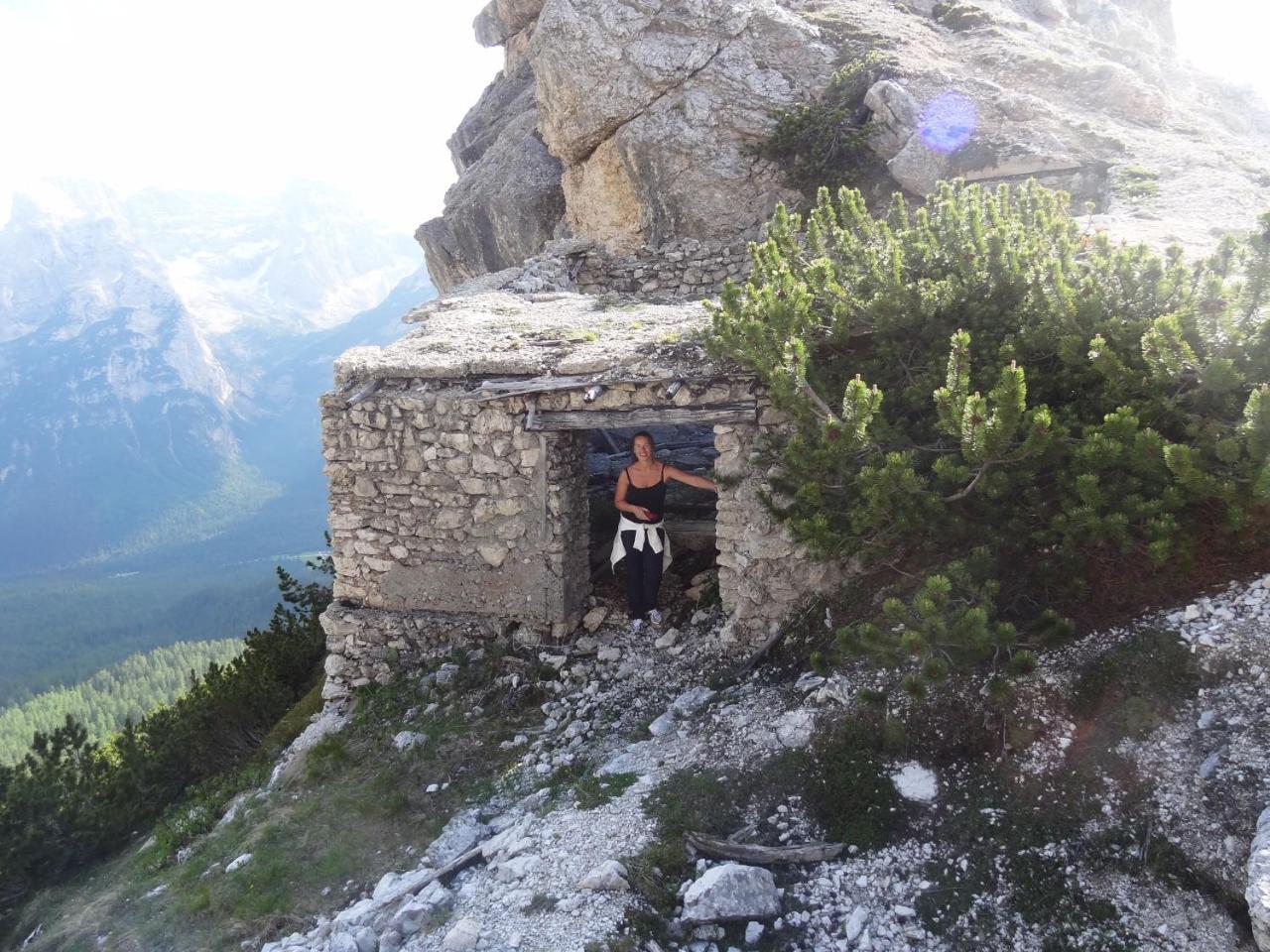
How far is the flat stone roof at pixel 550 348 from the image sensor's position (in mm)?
7691

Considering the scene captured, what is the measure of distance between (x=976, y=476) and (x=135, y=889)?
773 centimetres

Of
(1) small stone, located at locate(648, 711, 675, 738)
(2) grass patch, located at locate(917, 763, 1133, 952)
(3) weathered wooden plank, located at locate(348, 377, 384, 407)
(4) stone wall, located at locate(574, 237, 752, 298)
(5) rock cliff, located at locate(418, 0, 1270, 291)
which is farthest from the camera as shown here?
(4) stone wall, located at locate(574, 237, 752, 298)

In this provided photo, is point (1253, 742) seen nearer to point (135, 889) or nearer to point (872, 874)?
point (872, 874)

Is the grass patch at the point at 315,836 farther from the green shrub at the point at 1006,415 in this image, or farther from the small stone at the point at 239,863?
the green shrub at the point at 1006,415

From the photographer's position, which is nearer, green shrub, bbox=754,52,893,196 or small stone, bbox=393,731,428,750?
small stone, bbox=393,731,428,750

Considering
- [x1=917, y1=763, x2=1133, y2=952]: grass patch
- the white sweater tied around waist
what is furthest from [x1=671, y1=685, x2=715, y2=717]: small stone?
[x1=917, y1=763, x2=1133, y2=952]: grass patch

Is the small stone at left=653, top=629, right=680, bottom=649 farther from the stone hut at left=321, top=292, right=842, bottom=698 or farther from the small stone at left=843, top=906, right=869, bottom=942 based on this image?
the small stone at left=843, top=906, right=869, bottom=942

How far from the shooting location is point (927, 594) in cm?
494

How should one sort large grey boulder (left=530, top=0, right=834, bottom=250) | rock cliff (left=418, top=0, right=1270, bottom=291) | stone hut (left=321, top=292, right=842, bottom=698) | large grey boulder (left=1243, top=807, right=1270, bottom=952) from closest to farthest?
large grey boulder (left=1243, top=807, right=1270, bottom=952) → stone hut (left=321, top=292, right=842, bottom=698) → rock cliff (left=418, top=0, right=1270, bottom=291) → large grey boulder (left=530, top=0, right=834, bottom=250)

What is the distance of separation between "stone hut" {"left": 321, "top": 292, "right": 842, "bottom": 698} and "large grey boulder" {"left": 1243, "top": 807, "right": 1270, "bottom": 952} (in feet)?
12.4

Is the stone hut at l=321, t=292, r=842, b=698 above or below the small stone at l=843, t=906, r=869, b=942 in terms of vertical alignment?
above

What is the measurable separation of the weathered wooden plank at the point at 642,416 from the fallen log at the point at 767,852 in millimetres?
3525

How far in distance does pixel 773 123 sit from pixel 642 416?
10503 millimetres

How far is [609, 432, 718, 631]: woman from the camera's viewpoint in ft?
27.0
